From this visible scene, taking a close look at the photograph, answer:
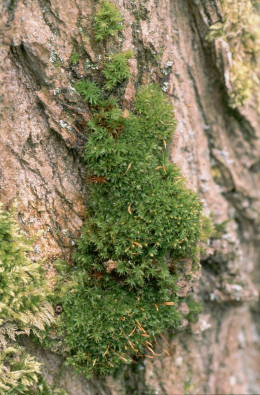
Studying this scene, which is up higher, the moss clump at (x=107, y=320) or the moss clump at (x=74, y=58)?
the moss clump at (x=74, y=58)

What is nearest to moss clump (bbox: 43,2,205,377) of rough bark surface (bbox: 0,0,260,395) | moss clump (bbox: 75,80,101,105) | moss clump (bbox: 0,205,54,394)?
moss clump (bbox: 75,80,101,105)

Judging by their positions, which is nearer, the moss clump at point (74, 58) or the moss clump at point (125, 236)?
the moss clump at point (74, 58)

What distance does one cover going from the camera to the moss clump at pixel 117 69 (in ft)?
14.6

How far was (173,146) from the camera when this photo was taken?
5.12m

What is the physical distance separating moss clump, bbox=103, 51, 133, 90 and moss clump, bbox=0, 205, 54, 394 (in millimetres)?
1916

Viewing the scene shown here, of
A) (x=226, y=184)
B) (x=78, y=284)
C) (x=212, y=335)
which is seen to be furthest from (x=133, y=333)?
(x=226, y=184)

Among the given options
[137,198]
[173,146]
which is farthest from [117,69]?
[137,198]

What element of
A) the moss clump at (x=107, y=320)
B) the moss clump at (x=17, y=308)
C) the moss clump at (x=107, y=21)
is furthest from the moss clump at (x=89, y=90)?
the moss clump at (x=107, y=320)

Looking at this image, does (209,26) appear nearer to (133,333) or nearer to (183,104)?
(183,104)

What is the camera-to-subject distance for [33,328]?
4441mm

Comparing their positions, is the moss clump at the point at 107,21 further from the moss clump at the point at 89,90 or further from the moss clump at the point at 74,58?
the moss clump at the point at 89,90

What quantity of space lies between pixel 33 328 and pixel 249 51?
4806 millimetres

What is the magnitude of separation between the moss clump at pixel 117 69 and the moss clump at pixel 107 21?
0.25 meters

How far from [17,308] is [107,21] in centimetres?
331
